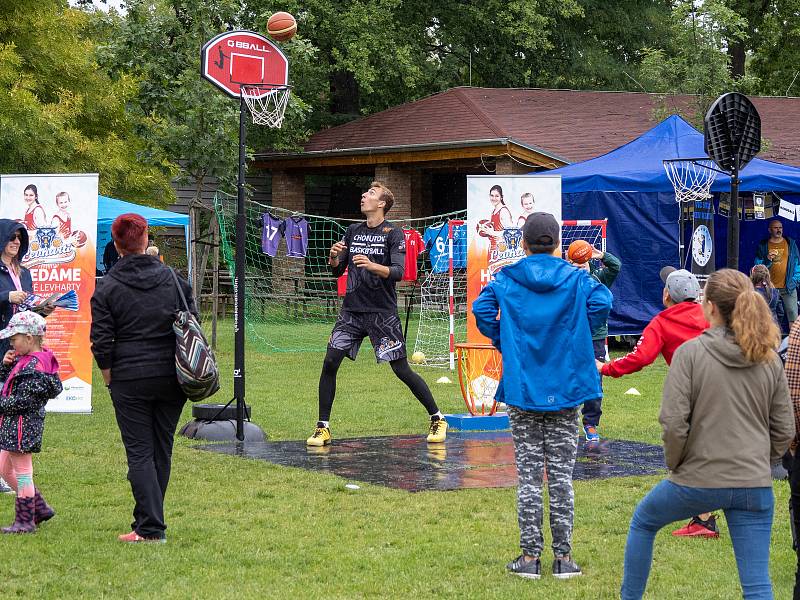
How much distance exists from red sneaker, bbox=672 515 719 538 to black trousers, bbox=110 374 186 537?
288 cm

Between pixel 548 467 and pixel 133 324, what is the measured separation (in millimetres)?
2303

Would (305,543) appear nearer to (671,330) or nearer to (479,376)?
(671,330)

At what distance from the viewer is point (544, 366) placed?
5.71 metres

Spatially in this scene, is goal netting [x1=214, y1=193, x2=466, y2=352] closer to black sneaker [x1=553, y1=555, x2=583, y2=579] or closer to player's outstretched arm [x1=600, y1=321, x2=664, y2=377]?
player's outstretched arm [x1=600, y1=321, x2=664, y2=377]

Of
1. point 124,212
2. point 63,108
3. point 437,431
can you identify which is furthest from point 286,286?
point 437,431

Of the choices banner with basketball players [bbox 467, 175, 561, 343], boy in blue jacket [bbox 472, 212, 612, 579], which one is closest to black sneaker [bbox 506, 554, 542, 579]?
boy in blue jacket [bbox 472, 212, 612, 579]

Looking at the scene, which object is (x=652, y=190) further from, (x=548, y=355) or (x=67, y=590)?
(x=67, y=590)

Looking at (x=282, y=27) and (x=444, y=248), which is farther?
(x=444, y=248)

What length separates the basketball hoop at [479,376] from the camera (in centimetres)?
1091

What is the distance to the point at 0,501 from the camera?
24.9 feet

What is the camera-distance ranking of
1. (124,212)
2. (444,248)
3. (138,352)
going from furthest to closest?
(444,248) < (124,212) < (138,352)

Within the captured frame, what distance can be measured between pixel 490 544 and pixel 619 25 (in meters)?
29.8

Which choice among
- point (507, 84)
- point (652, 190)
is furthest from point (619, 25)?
point (652, 190)

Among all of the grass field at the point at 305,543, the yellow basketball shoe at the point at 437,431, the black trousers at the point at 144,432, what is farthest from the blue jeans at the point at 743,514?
the yellow basketball shoe at the point at 437,431
